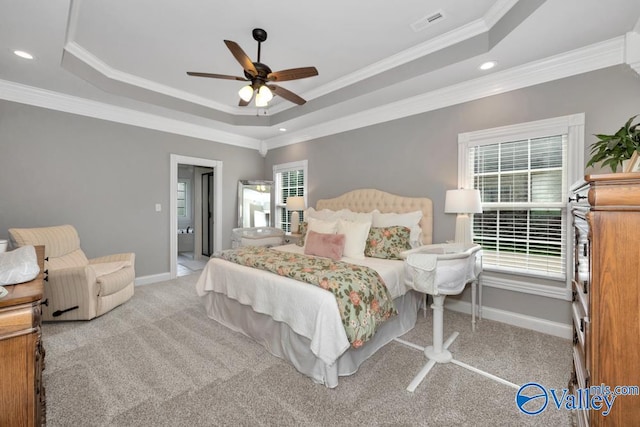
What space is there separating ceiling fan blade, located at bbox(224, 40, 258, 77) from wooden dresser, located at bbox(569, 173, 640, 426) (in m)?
2.22

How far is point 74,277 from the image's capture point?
2.94m

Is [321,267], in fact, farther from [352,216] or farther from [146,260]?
[146,260]

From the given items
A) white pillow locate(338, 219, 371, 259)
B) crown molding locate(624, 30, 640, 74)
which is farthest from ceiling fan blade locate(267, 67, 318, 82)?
crown molding locate(624, 30, 640, 74)

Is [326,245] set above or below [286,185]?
below

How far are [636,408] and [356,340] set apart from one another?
1359 millimetres

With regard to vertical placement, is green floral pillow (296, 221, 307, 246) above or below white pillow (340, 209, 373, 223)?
below

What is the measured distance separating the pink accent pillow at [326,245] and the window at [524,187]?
5.36ft

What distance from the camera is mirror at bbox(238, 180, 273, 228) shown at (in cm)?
568

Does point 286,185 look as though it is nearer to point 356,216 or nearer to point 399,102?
point 356,216

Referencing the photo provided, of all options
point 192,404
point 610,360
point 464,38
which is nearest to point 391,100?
point 464,38

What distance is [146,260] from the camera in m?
4.50

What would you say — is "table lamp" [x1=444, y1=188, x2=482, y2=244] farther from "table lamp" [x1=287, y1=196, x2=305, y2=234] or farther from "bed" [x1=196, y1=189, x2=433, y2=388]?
"table lamp" [x1=287, y1=196, x2=305, y2=234]

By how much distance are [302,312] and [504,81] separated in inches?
124

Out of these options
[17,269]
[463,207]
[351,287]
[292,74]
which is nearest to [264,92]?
[292,74]
